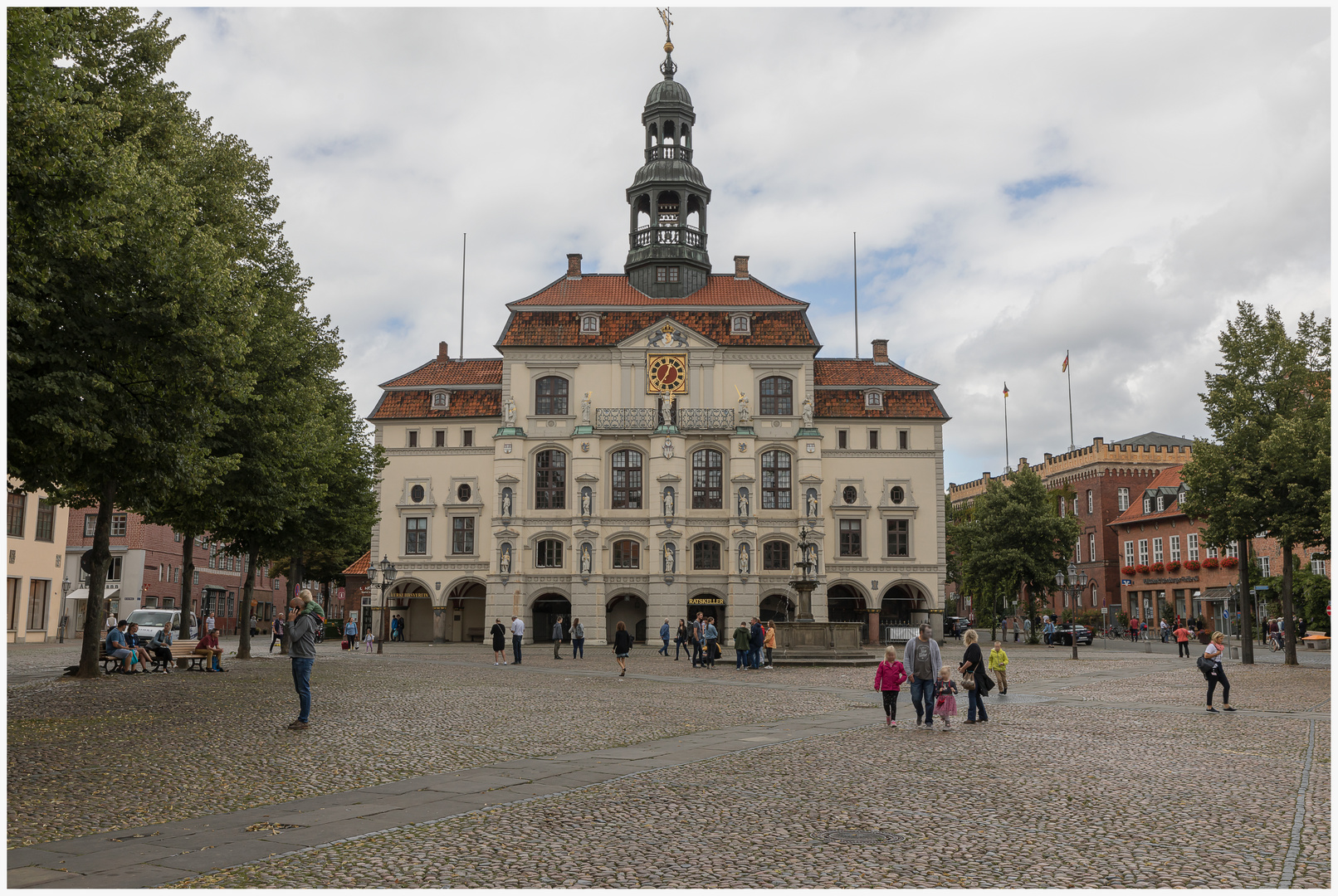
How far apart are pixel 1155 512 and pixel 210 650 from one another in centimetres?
6780

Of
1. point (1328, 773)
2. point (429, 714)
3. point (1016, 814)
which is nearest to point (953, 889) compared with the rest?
point (1016, 814)

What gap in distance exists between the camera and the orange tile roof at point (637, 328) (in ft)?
195

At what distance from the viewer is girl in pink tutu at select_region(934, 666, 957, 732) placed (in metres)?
17.1

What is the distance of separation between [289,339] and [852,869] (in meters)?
24.2

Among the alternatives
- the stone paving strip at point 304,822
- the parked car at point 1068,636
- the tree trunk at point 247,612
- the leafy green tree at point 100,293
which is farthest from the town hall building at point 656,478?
the stone paving strip at point 304,822

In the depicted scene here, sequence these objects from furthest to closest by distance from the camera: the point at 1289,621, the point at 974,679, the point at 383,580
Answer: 1. the point at 383,580
2. the point at 1289,621
3. the point at 974,679

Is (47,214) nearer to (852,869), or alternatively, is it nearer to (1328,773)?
Answer: (852,869)

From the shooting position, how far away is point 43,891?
22.2 feet

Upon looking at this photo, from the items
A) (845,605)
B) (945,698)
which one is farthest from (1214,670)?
(845,605)

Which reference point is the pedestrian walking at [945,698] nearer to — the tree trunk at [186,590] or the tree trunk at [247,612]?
the tree trunk at [186,590]

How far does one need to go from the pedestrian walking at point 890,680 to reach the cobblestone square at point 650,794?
0.34 m

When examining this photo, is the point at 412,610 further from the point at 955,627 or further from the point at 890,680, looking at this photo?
the point at 890,680

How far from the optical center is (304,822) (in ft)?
29.6

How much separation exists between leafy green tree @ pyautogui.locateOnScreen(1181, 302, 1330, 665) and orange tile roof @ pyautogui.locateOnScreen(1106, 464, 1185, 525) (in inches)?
1613
